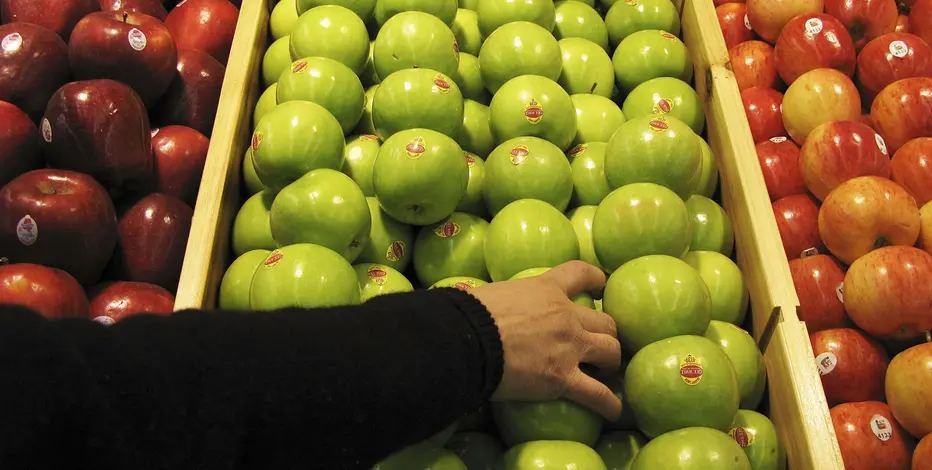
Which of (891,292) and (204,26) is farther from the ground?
(204,26)

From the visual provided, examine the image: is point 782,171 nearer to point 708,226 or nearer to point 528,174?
point 708,226

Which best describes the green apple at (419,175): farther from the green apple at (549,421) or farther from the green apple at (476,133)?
the green apple at (549,421)

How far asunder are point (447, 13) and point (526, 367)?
1121 mm

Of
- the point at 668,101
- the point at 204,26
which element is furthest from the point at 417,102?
the point at 204,26

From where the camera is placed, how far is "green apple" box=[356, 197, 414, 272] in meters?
1.72

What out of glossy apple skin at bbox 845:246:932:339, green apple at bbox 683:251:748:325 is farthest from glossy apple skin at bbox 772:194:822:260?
green apple at bbox 683:251:748:325

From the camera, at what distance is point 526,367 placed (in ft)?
4.17

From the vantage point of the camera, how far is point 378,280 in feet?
5.35

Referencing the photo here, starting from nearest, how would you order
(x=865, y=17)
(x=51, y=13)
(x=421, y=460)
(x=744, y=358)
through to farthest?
(x=421, y=460)
(x=744, y=358)
(x=51, y=13)
(x=865, y=17)

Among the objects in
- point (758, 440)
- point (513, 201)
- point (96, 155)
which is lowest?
point (758, 440)

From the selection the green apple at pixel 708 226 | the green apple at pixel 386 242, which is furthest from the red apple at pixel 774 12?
the green apple at pixel 386 242

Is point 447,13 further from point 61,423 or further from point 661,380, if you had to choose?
point 61,423

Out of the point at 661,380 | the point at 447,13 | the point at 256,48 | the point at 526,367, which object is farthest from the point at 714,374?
the point at 256,48

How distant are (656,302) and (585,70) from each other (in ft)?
2.73
